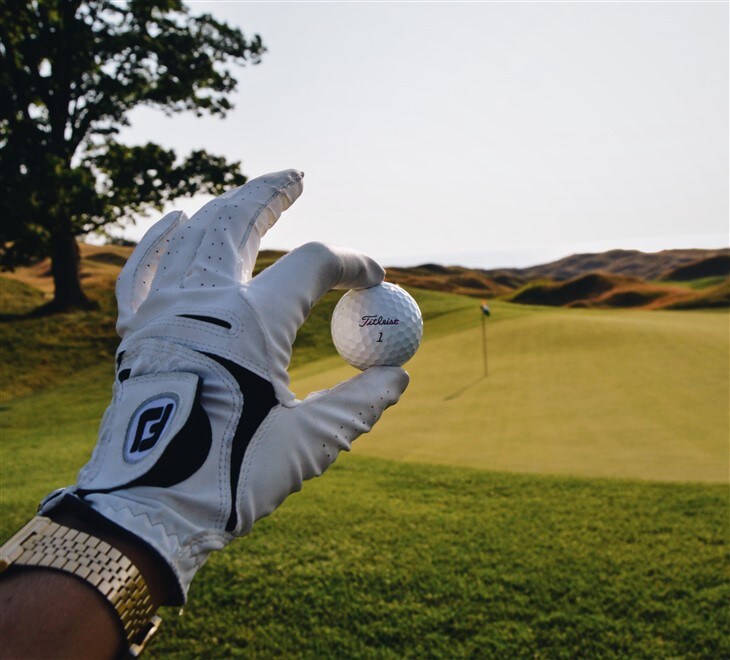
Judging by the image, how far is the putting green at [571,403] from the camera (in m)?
5.64

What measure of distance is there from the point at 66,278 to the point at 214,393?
18529 mm

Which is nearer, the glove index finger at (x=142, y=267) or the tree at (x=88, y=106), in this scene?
the glove index finger at (x=142, y=267)

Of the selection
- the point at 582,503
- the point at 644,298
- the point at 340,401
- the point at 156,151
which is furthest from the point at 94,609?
the point at 644,298

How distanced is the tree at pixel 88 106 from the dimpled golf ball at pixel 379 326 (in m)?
13.9

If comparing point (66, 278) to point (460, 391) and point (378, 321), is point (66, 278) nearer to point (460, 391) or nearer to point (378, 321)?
point (460, 391)

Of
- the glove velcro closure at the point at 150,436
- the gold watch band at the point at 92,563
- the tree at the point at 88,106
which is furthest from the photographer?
the tree at the point at 88,106

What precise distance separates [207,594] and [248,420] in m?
1.95

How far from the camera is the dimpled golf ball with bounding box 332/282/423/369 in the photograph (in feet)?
7.83

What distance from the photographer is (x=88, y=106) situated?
17.9m

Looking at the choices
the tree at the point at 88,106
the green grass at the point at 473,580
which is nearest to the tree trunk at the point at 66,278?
the tree at the point at 88,106

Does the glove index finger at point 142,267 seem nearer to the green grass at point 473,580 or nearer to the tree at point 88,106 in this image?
the green grass at point 473,580

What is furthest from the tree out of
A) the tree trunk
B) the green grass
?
the green grass

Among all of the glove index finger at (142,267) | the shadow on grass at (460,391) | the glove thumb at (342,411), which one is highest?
the glove index finger at (142,267)

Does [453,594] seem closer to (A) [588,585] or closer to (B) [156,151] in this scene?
(A) [588,585]
